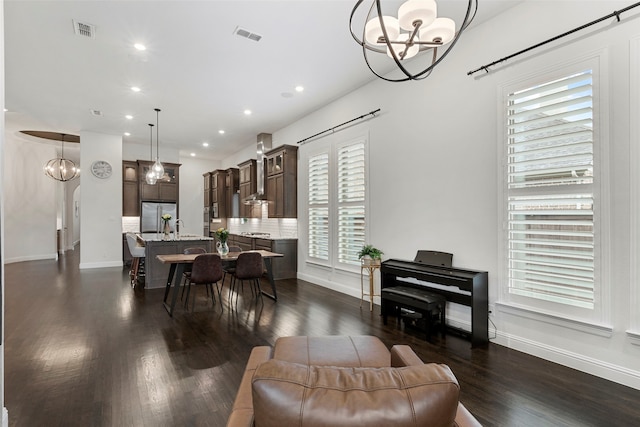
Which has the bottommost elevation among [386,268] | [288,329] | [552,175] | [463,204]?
[288,329]

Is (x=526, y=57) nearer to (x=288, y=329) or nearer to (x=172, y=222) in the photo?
(x=288, y=329)

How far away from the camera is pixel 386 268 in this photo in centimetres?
426

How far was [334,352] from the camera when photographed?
1944 millimetres

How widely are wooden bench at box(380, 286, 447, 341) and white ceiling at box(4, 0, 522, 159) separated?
3.16m

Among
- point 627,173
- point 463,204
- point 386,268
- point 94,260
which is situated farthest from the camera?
point 94,260

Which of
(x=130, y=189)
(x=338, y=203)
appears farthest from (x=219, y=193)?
(x=338, y=203)

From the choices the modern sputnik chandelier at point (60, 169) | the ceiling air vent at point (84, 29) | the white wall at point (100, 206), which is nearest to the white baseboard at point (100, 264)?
the white wall at point (100, 206)

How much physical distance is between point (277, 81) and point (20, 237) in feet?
32.2

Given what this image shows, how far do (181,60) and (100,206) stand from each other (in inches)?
231

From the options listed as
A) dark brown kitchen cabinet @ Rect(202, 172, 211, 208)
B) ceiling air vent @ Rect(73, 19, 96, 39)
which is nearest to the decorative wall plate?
dark brown kitchen cabinet @ Rect(202, 172, 211, 208)

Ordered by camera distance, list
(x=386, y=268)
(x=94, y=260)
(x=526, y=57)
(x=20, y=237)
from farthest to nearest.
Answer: (x=20, y=237), (x=94, y=260), (x=386, y=268), (x=526, y=57)

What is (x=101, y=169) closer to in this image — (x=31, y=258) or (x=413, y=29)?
(x=31, y=258)

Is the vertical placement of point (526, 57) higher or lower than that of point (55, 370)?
higher

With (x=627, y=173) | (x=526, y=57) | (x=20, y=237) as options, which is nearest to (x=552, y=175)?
(x=627, y=173)
